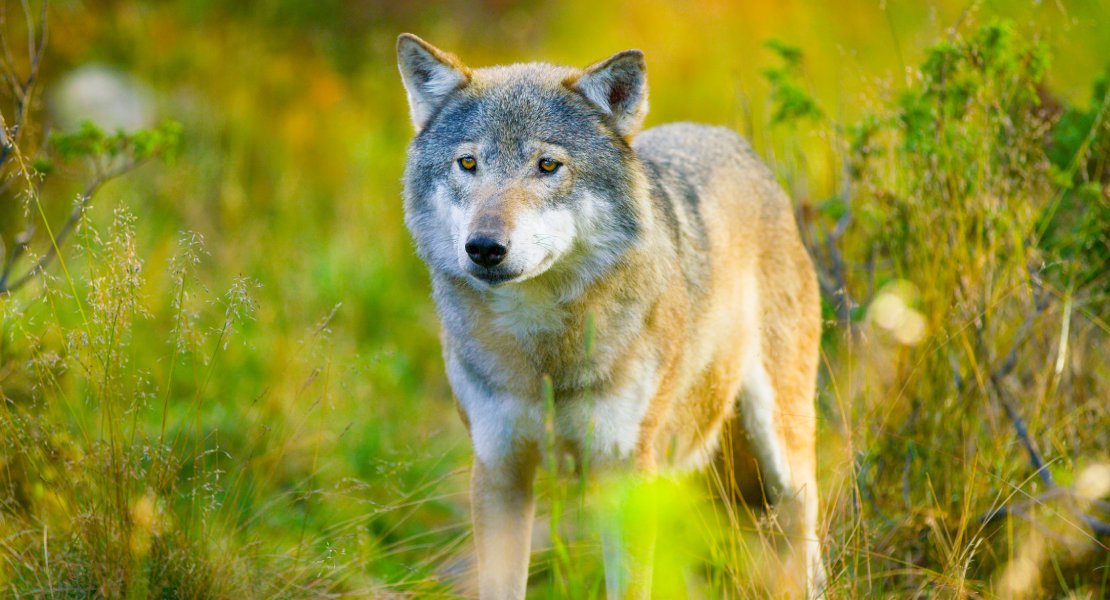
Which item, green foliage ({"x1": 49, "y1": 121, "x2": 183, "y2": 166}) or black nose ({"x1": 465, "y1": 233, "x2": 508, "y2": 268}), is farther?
green foliage ({"x1": 49, "y1": 121, "x2": 183, "y2": 166})

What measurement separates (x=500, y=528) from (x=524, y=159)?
55.1 inches

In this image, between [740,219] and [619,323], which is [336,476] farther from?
[740,219]

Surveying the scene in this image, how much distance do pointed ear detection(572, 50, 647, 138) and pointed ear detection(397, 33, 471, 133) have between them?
0.49m

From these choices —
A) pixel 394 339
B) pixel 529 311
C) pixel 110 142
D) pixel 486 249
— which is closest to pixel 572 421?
pixel 529 311

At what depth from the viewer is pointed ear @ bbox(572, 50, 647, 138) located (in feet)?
9.96

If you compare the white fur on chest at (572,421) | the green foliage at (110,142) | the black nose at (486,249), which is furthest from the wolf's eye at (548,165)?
the green foliage at (110,142)

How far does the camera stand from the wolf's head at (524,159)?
2.74 metres

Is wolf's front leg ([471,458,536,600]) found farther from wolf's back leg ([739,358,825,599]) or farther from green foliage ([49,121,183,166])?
green foliage ([49,121,183,166])

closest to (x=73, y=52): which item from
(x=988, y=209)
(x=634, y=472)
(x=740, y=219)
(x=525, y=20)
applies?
(x=525, y=20)

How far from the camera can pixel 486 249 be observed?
253 centimetres

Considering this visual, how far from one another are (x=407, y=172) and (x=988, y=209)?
2.56m

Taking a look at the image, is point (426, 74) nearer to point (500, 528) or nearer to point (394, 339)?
point (500, 528)

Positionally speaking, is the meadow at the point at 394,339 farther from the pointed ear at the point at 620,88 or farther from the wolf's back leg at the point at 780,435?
the pointed ear at the point at 620,88

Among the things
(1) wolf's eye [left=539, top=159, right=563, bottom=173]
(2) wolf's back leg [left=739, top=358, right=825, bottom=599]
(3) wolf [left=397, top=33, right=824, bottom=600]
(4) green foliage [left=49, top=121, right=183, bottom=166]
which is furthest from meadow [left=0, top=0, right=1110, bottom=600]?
(1) wolf's eye [left=539, top=159, right=563, bottom=173]
